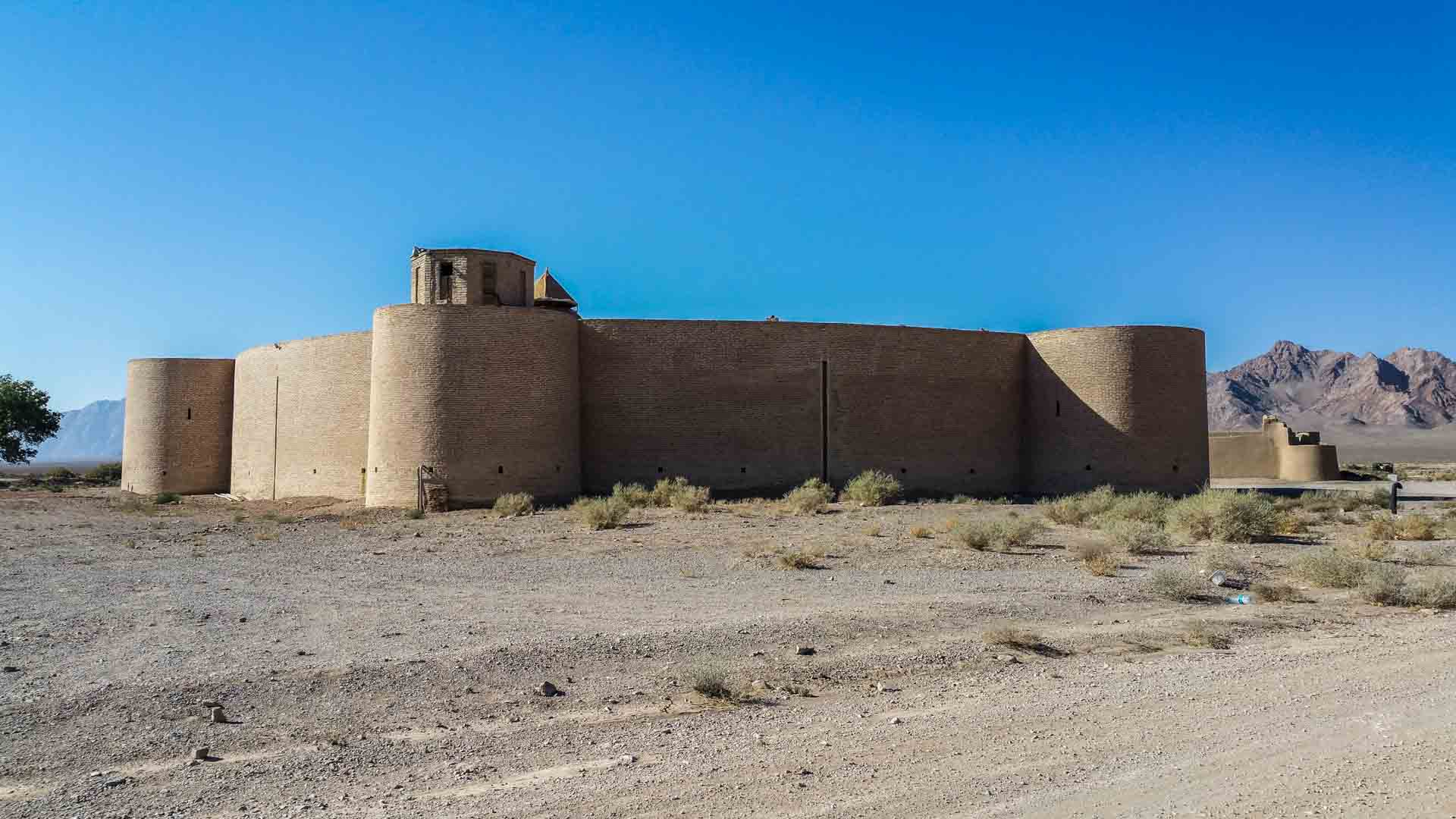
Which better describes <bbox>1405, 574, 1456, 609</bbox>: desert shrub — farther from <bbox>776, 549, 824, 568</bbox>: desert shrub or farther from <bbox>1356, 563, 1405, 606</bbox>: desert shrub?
<bbox>776, 549, 824, 568</bbox>: desert shrub

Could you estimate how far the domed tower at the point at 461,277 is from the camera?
24812 millimetres

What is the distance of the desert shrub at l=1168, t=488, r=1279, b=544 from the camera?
1608 centimetres

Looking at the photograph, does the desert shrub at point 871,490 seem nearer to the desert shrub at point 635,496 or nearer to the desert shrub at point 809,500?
the desert shrub at point 809,500

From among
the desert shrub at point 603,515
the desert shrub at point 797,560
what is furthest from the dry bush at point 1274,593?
the desert shrub at point 603,515

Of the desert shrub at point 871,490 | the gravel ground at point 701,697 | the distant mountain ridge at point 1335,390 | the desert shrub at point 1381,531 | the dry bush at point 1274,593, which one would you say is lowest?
the gravel ground at point 701,697

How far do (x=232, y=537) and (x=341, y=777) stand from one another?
47.1 ft

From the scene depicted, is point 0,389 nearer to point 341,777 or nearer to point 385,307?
point 385,307

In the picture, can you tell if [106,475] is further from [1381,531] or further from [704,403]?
[1381,531]

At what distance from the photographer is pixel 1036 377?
2764cm

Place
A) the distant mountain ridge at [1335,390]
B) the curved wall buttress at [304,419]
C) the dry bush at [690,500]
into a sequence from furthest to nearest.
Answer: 1. the distant mountain ridge at [1335,390]
2. the curved wall buttress at [304,419]
3. the dry bush at [690,500]

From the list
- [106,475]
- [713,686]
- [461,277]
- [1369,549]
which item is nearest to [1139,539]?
[1369,549]

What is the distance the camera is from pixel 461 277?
24844 mm

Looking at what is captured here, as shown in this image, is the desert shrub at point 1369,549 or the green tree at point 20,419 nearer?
the desert shrub at point 1369,549

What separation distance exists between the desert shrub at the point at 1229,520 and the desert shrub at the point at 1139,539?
0.85 m
